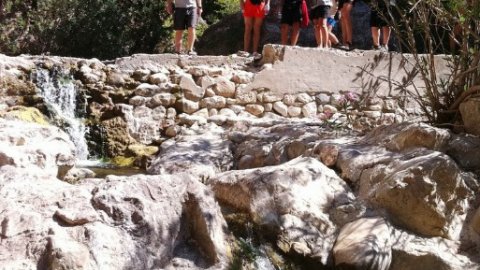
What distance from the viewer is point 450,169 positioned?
3490 millimetres

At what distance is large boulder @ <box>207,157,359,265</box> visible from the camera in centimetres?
317

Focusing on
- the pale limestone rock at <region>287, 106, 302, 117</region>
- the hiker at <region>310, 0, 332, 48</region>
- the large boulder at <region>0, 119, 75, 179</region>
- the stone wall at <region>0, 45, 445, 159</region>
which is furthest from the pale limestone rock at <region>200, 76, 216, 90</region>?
the large boulder at <region>0, 119, 75, 179</region>

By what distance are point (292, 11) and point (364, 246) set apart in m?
5.09

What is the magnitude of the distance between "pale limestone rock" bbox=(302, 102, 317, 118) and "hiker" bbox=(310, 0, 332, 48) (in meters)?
0.90

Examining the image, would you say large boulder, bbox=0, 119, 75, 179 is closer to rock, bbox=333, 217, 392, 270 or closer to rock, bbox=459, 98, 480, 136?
rock, bbox=333, 217, 392, 270

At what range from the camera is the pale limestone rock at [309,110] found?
711 centimetres

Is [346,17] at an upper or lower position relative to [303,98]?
upper

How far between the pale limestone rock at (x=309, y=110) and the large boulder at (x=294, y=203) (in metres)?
3.47

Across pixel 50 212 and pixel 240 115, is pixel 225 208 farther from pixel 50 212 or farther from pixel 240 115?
pixel 240 115

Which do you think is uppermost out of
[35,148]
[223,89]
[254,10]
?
[254,10]

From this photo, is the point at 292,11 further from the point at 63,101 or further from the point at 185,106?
the point at 63,101

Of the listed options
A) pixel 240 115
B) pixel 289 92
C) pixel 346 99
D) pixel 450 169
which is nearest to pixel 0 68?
pixel 240 115

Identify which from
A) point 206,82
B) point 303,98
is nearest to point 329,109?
point 303,98

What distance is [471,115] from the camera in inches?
160
